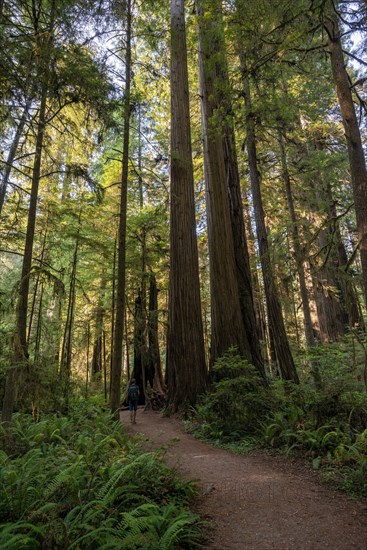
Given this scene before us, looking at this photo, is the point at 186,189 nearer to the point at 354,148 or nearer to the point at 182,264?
the point at 182,264

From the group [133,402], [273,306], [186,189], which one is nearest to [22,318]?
[133,402]

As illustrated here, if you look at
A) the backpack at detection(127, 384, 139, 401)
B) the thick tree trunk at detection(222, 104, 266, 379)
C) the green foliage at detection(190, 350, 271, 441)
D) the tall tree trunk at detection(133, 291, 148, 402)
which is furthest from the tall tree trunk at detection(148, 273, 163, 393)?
the green foliage at detection(190, 350, 271, 441)

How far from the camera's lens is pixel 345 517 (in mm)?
3270

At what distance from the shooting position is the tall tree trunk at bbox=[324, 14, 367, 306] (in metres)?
4.75

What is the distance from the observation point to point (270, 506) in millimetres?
3535

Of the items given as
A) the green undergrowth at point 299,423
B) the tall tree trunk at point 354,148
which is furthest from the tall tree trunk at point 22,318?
the tall tree trunk at point 354,148

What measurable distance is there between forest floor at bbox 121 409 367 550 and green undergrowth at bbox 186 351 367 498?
33 centimetres

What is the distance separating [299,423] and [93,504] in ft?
13.0

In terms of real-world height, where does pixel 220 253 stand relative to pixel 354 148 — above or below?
above

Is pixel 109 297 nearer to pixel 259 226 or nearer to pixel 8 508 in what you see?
pixel 259 226

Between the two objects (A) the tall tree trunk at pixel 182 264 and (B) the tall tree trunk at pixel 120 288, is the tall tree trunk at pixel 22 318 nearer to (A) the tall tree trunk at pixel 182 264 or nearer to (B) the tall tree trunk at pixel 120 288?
(B) the tall tree trunk at pixel 120 288

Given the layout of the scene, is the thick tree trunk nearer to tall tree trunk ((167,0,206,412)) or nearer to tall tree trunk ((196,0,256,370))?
tall tree trunk ((196,0,256,370))

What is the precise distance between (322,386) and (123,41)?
9.59 m

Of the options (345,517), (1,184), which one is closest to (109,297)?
(1,184)
